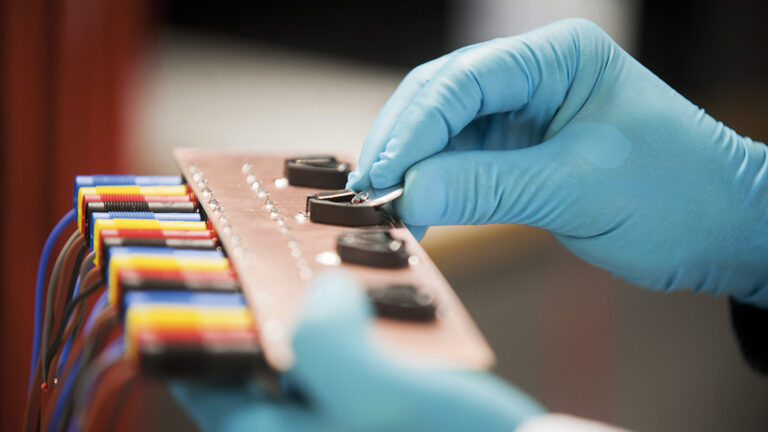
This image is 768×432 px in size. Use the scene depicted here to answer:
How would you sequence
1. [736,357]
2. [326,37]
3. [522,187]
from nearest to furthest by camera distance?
[522,187], [326,37], [736,357]

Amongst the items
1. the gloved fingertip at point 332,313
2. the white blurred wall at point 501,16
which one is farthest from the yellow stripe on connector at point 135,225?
the white blurred wall at point 501,16

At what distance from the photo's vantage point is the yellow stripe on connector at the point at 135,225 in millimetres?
538

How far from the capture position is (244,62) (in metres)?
2.13

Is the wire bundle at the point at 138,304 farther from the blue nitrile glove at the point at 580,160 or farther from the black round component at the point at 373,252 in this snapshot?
the blue nitrile glove at the point at 580,160

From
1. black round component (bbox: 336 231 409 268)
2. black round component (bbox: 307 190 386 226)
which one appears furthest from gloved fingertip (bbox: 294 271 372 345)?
black round component (bbox: 307 190 386 226)

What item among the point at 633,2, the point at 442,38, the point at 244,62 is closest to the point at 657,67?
the point at 633,2

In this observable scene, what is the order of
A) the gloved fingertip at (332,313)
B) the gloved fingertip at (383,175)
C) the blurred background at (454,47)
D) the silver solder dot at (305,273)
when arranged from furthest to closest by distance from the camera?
the blurred background at (454,47), the gloved fingertip at (383,175), the silver solder dot at (305,273), the gloved fingertip at (332,313)

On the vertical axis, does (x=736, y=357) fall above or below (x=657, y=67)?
below

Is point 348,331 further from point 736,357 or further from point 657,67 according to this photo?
point 657,67

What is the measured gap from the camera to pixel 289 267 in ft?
1.52

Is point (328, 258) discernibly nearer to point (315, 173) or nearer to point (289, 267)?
point (289, 267)

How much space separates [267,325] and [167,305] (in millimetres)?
68

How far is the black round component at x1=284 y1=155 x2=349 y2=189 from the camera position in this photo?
72 cm

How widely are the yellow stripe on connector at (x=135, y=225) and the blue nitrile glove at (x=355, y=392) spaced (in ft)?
0.67
